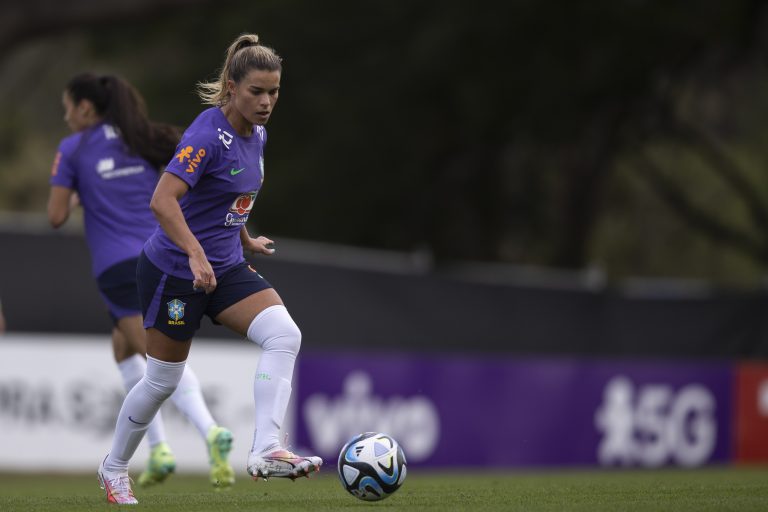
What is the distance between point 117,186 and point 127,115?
417 millimetres

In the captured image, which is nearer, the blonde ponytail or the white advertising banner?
the blonde ponytail

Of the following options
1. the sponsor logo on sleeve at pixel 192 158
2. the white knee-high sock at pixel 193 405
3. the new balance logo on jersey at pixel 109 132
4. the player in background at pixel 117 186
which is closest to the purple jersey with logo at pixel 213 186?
the sponsor logo on sleeve at pixel 192 158

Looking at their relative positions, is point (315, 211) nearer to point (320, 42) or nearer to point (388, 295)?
point (320, 42)

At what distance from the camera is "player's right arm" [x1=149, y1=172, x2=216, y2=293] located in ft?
19.2

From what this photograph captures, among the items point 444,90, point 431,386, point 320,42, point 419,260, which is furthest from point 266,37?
point 431,386

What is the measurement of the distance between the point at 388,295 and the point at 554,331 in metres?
1.93

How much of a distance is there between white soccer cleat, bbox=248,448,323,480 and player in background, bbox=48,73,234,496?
6.12 ft

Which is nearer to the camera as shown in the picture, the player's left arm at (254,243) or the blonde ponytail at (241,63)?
the blonde ponytail at (241,63)

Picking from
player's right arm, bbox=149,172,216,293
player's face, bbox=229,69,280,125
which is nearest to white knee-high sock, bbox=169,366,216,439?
player's right arm, bbox=149,172,216,293

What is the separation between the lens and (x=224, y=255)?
6.30 meters

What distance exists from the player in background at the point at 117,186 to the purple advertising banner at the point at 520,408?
5356 mm

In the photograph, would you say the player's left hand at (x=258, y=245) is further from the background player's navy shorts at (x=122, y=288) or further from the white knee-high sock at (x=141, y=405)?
the background player's navy shorts at (x=122, y=288)

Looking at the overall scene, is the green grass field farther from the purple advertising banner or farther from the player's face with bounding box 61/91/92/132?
the purple advertising banner

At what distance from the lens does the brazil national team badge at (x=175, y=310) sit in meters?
6.17
